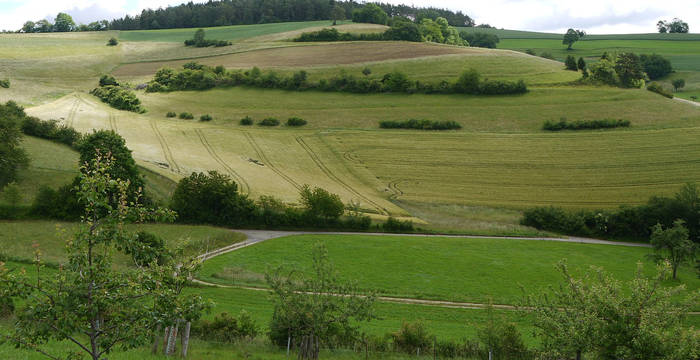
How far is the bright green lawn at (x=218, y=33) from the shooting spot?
15012 centimetres

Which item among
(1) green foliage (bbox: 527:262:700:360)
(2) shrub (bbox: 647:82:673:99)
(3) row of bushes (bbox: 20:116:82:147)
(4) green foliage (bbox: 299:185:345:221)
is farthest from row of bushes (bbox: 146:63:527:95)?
(1) green foliage (bbox: 527:262:700:360)

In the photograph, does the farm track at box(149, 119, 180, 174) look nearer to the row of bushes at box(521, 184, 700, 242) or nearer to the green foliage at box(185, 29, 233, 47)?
the row of bushes at box(521, 184, 700, 242)

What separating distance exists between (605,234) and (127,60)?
116666 mm

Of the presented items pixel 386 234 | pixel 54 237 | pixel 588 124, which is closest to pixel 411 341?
pixel 386 234

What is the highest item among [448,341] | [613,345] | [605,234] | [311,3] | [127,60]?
[311,3]

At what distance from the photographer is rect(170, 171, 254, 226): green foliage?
57156 mm

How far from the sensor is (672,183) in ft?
222

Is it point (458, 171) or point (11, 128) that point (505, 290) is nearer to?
point (458, 171)

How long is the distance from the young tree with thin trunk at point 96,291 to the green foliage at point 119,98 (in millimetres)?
91626

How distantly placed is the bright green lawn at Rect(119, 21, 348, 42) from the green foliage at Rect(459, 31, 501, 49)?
190 ft

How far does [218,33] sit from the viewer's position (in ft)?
508


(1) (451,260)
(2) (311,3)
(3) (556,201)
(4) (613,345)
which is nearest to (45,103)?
(1) (451,260)

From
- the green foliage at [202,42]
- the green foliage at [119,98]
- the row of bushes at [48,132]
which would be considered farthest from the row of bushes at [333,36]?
the row of bushes at [48,132]

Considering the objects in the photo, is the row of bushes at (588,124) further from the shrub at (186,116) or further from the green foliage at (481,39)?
the green foliage at (481,39)
